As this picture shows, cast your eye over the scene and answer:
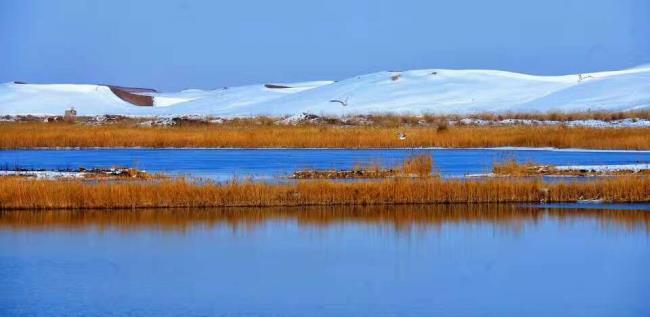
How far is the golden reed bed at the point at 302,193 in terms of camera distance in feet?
52.5

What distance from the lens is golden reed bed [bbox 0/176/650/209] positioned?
16.0 meters

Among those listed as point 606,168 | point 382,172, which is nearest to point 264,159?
point 382,172

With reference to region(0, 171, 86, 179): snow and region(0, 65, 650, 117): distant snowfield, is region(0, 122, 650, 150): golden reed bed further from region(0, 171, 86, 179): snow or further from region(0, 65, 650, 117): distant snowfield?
region(0, 65, 650, 117): distant snowfield

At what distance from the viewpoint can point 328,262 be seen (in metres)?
12.1

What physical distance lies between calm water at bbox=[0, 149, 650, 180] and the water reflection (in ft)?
9.53

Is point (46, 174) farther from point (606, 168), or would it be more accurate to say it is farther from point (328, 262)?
point (606, 168)

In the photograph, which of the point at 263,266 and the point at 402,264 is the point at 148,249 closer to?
the point at 263,266

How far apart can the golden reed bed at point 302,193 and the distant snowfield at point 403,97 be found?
2524 cm

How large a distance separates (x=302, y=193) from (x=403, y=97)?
38.5m

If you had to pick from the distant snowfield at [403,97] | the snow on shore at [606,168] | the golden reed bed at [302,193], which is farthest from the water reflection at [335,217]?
the distant snowfield at [403,97]

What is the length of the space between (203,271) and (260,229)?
292 centimetres

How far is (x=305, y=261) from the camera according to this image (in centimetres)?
1219

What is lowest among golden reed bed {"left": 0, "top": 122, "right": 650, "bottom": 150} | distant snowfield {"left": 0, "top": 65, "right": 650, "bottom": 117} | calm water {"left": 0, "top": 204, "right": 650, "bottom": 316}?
calm water {"left": 0, "top": 204, "right": 650, "bottom": 316}

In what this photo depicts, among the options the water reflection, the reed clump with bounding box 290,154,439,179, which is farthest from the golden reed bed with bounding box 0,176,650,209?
the reed clump with bounding box 290,154,439,179
